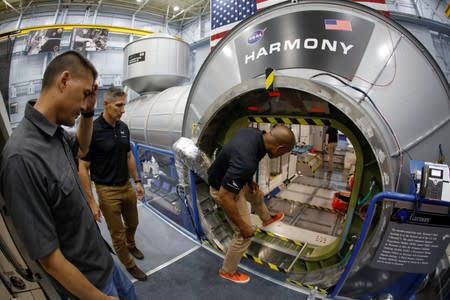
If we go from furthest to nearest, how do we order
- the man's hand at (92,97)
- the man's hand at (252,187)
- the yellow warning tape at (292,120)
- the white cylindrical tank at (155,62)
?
the white cylindrical tank at (155,62) < the man's hand at (252,187) < the yellow warning tape at (292,120) < the man's hand at (92,97)

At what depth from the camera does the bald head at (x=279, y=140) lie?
2023 mm

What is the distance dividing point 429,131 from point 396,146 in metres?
0.34

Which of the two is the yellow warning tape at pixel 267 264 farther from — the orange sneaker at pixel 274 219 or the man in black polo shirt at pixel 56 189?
the man in black polo shirt at pixel 56 189

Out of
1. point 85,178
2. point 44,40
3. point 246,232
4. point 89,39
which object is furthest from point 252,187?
point 44,40

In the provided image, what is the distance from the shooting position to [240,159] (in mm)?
1895

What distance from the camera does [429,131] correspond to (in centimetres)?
166

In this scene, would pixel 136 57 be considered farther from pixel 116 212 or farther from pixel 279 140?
pixel 279 140

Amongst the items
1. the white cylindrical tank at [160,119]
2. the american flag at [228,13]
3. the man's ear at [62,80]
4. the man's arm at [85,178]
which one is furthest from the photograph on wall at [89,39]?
the man's ear at [62,80]

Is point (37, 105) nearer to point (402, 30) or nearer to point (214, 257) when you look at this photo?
point (214, 257)

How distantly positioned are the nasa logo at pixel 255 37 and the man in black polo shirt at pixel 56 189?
1.68 meters

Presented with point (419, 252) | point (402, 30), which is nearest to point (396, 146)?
point (419, 252)

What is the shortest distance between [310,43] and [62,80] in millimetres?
1898

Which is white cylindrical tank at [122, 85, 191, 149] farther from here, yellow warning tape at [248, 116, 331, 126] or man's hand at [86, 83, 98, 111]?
man's hand at [86, 83, 98, 111]

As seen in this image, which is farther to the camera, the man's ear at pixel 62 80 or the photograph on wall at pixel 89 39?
the photograph on wall at pixel 89 39
